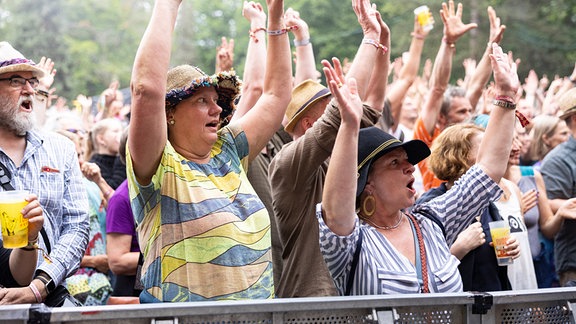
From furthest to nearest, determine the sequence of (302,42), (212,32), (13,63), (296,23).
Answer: (212,32) < (302,42) < (296,23) < (13,63)

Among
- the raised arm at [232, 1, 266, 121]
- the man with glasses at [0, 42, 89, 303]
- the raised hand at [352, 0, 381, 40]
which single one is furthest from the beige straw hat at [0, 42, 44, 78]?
the raised hand at [352, 0, 381, 40]

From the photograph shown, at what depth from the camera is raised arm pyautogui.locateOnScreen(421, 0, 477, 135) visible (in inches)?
253

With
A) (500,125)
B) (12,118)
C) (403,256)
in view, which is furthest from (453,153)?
(12,118)

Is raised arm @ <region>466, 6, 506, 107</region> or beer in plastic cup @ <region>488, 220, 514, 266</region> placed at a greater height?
raised arm @ <region>466, 6, 506, 107</region>

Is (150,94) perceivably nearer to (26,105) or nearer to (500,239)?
(26,105)

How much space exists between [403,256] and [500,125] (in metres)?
0.87

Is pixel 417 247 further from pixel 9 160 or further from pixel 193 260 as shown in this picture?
pixel 9 160

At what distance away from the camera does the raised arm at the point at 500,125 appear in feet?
12.8

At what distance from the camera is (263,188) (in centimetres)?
479

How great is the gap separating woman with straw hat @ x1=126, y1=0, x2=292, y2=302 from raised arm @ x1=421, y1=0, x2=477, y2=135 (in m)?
3.23

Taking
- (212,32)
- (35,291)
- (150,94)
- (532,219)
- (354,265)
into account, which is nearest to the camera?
(150,94)

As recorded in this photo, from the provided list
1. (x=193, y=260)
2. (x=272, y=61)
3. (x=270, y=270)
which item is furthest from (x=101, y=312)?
(x=272, y=61)

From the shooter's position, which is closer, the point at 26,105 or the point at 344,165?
the point at 344,165

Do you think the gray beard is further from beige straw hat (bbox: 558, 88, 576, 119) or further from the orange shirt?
beige straw hat (bbox: 558, 88, 576, 119)
